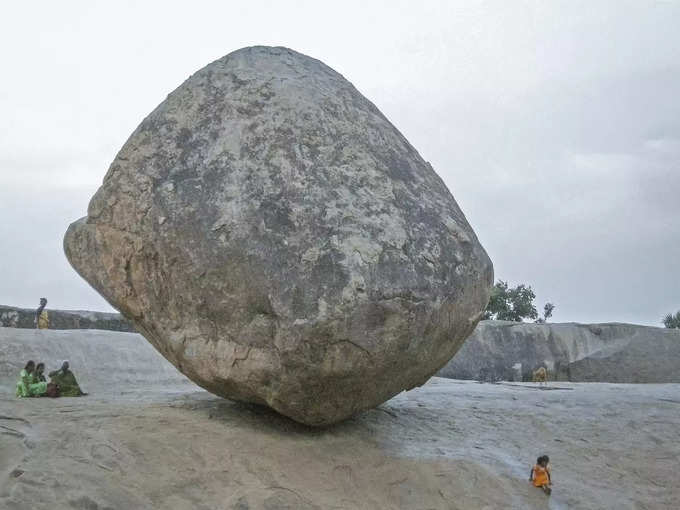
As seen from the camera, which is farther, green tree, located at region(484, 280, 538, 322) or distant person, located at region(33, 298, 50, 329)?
green tree, located at region(484, 280, 538, 322)

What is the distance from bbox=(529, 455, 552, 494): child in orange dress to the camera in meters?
5.20

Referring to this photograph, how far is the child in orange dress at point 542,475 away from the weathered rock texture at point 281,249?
0.98 m

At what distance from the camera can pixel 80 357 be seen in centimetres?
1011

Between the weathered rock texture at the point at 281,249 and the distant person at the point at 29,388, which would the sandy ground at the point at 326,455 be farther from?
the distant person at the point at 29,388

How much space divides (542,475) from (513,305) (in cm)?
1801

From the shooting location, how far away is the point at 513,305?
2283 cm

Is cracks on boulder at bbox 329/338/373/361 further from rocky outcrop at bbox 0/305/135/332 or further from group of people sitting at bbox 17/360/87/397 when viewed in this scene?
rocky outcrop at bbox 0/305/135/332

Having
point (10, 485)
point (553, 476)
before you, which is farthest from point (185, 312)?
point (553, 476)

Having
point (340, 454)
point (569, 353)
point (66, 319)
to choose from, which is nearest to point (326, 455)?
point (340, 454)

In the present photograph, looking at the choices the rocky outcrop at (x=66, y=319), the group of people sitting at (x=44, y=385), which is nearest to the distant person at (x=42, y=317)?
the rocky outcrop at (x=66, y=319)

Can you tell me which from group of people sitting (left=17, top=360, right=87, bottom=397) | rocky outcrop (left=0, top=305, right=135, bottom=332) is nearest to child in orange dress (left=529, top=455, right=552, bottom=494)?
group of people sitting (left=17, top=360, right=87, bottom=397)

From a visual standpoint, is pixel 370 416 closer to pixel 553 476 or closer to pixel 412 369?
pixel 412 369

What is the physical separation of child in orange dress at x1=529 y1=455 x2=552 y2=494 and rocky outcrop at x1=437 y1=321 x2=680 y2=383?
8244mm

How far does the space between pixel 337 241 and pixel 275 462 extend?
1.45m
